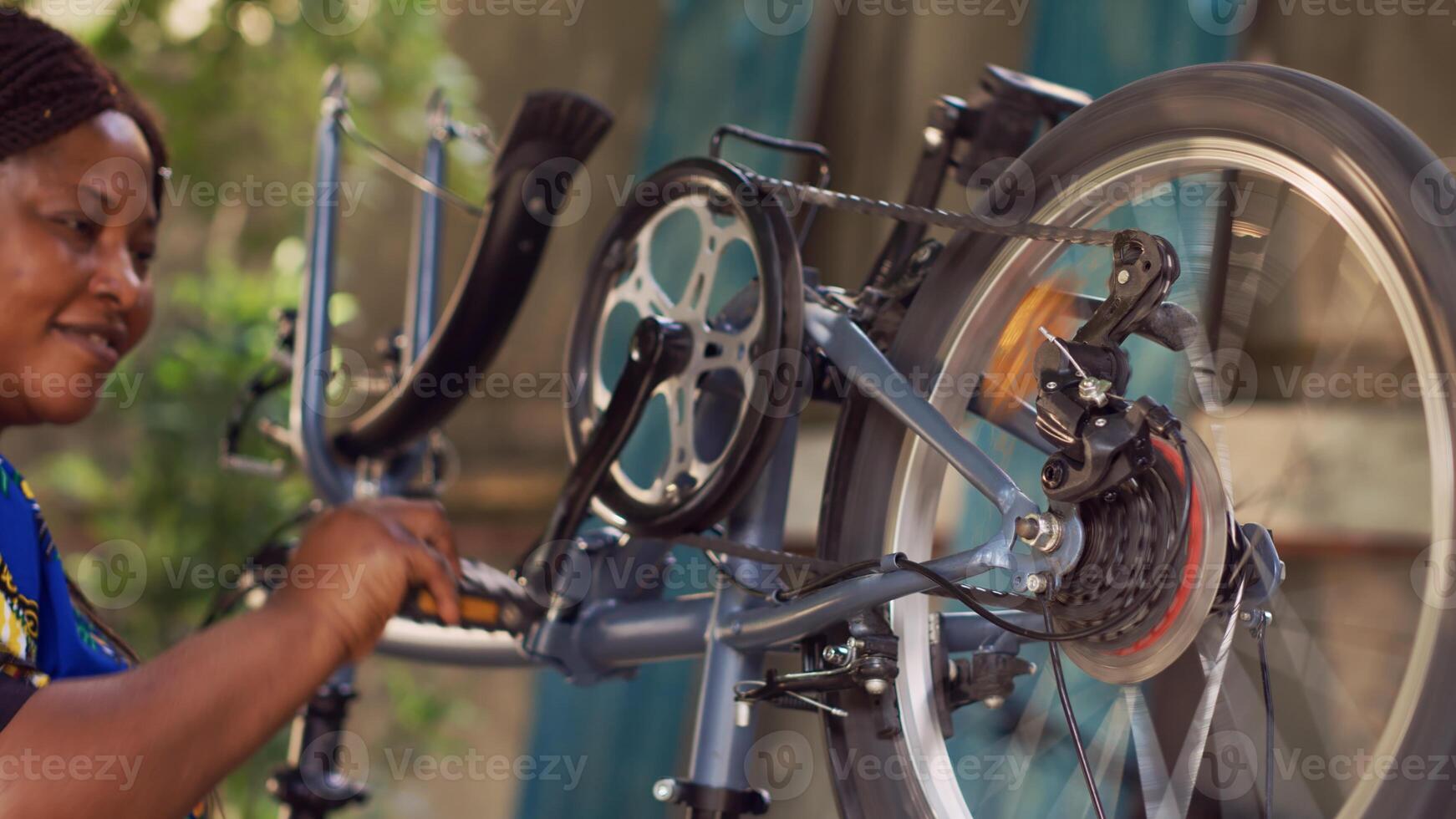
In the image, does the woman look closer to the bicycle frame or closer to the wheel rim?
the bicycle frame

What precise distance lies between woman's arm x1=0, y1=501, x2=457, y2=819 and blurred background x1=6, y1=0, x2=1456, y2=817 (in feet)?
4.12

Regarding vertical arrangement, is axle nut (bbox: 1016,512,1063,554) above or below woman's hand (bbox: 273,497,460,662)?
above

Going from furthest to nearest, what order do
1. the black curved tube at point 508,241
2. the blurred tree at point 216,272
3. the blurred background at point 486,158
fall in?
the blurred tree at point 216,272
the blurred background at point 486,158
the black curved tube at point 508,241

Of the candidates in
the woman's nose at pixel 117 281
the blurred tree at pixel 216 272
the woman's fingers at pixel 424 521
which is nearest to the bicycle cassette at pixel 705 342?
the woman's fingers at pixel 424 521

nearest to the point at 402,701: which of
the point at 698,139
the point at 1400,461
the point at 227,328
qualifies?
the point at 227,328

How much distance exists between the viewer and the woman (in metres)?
0.58

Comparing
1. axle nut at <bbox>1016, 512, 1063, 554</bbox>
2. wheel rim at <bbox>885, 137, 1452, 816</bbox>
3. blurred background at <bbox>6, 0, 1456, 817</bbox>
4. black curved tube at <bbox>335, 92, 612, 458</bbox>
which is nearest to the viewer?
wheel rim at <bbox>885, 137, 1452, 816</bbox>

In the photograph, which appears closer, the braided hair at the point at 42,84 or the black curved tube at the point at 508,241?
the braided hair at the point at 42,84

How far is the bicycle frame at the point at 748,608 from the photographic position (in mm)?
640

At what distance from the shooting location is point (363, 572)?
2.24 feet

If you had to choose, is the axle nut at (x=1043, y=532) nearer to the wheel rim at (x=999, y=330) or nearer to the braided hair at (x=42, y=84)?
the wheel rim at (x=999, y=330)

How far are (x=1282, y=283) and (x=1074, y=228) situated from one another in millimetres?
113

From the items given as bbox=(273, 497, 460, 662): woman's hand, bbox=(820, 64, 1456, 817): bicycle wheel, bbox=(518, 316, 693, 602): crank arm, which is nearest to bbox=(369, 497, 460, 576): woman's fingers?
bbox=(273, 497, 460, 662): woman's hand

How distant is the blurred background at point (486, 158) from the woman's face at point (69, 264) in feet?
3.44
